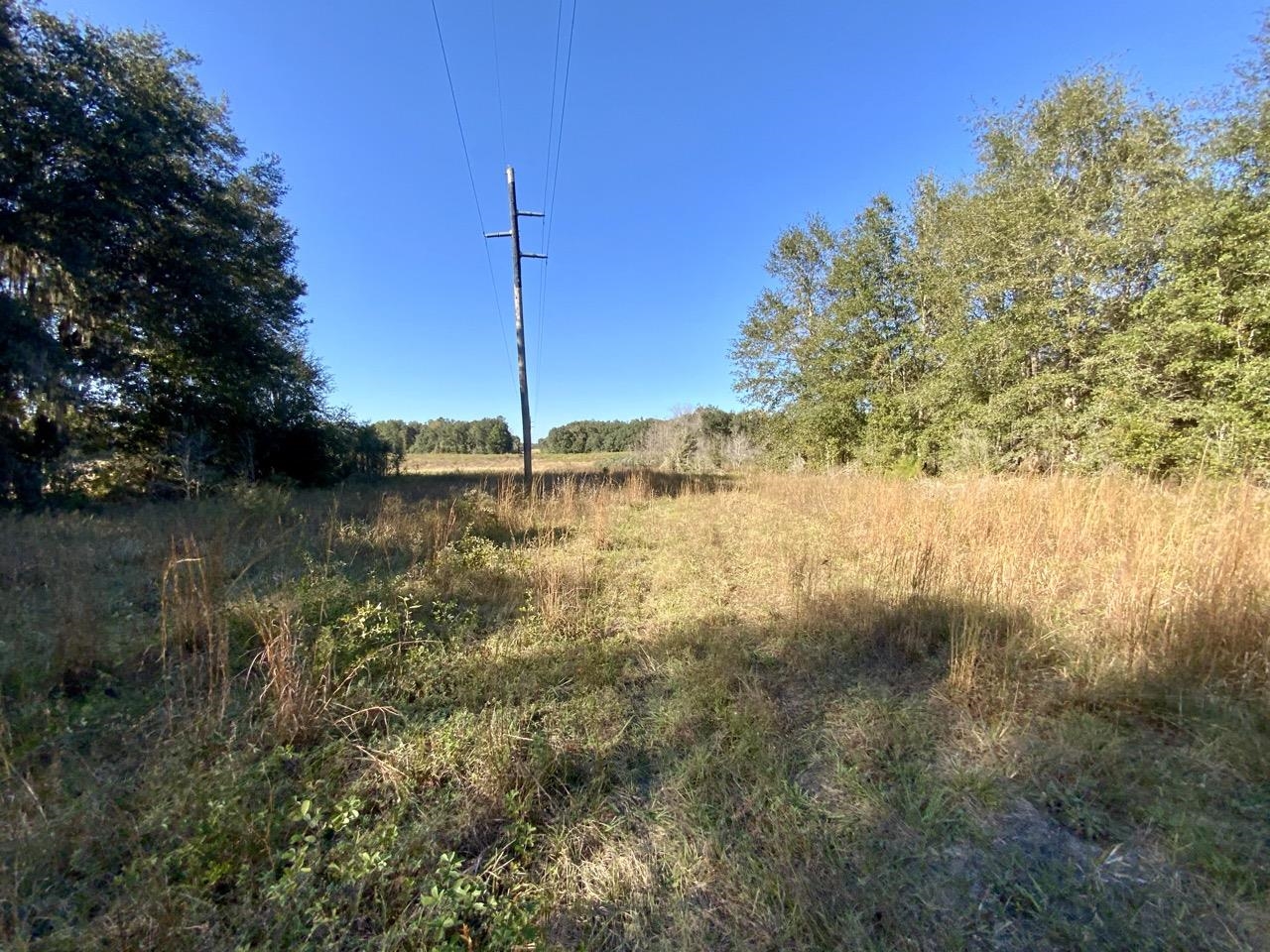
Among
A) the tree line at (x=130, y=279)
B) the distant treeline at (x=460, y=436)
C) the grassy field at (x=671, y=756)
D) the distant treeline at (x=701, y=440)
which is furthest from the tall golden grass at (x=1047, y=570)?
the distant treeline at (x=460, y=436)

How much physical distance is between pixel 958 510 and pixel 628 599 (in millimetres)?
3709

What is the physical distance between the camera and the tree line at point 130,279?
25.4ft

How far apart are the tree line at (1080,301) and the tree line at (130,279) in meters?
16.8

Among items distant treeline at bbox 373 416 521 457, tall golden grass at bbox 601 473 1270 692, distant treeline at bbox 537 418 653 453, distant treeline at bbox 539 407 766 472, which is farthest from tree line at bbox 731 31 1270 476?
distant treeline at bbox 373 416 521 457

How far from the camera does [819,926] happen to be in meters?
1.33

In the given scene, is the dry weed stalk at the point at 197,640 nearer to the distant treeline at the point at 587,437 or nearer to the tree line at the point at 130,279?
the tree line at the point at 130,279

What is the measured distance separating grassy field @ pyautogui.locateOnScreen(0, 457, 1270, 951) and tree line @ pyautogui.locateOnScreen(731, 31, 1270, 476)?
2835mm

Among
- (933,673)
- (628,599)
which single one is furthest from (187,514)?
(933,673)

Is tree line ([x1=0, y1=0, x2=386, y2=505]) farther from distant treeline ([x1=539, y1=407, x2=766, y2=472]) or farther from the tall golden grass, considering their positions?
distant treeline ([x1=539, y1=407, x2=766, y2=472])

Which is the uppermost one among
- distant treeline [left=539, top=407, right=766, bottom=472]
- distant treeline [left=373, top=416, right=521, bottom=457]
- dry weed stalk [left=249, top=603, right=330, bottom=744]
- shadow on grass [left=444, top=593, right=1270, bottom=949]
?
distant treeline [left=373, top=416, right=521, bottom=457]

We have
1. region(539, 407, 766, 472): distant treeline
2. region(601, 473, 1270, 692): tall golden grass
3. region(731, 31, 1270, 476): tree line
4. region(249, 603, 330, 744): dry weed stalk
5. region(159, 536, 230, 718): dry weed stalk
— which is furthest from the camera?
region(539, 407, 766, 472): distant treeline

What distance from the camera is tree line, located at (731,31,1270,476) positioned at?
6250 mm

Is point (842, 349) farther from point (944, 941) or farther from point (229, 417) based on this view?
point (229, 417)

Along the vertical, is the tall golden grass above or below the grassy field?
above
